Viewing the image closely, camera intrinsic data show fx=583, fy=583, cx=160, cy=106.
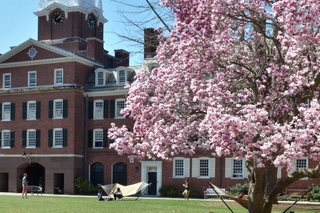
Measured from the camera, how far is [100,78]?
46.9 meters

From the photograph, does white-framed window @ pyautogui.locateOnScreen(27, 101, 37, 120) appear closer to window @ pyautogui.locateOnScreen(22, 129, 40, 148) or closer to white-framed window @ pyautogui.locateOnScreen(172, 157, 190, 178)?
window @ pyautogui.locateOnScreen(22, 129, 40, 148)

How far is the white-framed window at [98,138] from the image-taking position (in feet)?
150

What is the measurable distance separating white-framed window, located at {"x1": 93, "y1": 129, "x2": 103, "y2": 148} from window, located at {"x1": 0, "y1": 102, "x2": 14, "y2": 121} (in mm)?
7266

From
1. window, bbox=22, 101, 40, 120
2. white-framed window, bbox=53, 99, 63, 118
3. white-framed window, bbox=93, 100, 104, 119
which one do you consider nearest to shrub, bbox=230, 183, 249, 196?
white-framed window, bbox=93, 100, 104, 119

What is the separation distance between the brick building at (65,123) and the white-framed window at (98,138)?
0.08 meters

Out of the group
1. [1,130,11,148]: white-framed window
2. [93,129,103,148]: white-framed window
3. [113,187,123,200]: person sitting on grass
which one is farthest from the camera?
[1,130,11,148]: white-framed window

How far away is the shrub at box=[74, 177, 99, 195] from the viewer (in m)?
44.3

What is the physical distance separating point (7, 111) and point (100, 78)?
8295 millimetres

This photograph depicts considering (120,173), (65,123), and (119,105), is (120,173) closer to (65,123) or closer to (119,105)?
(119,105)

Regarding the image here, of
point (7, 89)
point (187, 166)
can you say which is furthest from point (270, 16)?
point (7, 89)

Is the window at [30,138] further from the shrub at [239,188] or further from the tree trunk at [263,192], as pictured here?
the tree trunk at [263,192]

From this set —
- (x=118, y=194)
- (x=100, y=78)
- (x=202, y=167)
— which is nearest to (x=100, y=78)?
(x=100, y=78)

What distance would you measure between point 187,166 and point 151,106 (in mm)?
28669

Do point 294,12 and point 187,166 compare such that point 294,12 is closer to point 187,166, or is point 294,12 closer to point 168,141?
point 168,141
